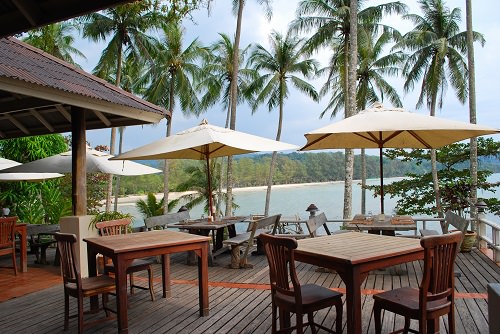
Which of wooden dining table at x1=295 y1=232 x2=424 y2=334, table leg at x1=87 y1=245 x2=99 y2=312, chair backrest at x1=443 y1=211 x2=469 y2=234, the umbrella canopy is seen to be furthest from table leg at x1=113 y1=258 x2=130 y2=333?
the umbrella canopy

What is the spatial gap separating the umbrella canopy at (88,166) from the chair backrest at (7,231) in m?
2.05

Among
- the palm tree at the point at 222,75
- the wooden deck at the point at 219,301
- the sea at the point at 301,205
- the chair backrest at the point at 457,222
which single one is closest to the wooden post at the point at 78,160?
the wooden deck at the point at 219,301

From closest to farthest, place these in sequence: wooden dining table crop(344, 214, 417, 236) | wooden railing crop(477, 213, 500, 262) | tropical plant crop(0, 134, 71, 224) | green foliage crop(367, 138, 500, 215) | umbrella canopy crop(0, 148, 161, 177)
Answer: wooden dining table crop(344, 214, 417, 236), wooden railing crop(477, 213, 500, 262), umbrella canopy crop(0, 148, 161, 177), tropical plant crop(0, 134, 71, 224), green foliage crop(367, 138, 500, 215)

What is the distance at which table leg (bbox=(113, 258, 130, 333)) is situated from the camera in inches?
140

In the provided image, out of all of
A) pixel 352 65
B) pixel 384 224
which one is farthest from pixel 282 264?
pixel 352 65

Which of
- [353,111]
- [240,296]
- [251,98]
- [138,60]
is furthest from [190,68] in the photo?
[240,296]

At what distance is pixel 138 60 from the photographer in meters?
21.8

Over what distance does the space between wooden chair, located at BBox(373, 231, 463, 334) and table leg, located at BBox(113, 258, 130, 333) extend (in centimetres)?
212

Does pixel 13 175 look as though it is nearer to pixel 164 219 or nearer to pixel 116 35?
pixel 164 219

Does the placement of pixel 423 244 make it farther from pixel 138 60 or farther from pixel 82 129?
pixel 138 60

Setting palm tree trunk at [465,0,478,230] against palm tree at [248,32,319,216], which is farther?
palm tree at [248,32,319,216]

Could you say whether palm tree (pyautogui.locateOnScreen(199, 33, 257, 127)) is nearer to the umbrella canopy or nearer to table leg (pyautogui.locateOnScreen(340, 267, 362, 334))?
the umbrella canopy

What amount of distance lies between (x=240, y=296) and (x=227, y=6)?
15953mm

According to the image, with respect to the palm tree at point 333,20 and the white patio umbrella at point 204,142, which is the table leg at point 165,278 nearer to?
the white patio umbrella at point 204,142
